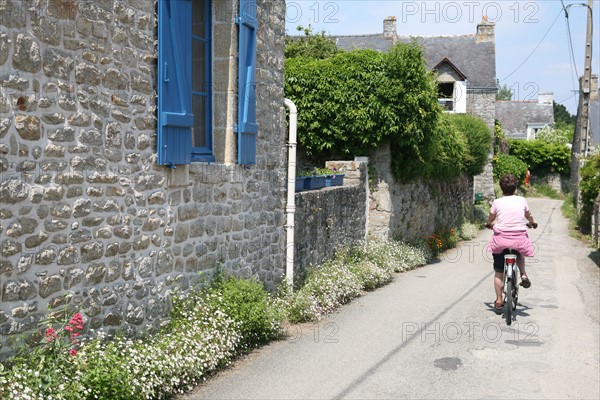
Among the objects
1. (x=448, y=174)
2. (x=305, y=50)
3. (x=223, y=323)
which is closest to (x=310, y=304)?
(x=223, y=323)

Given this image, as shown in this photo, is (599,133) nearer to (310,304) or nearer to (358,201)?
(358,201)

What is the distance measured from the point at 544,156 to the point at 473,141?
24.2 metres

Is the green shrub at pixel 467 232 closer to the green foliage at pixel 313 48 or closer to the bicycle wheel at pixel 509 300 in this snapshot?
the green foliage at pixel 313 48

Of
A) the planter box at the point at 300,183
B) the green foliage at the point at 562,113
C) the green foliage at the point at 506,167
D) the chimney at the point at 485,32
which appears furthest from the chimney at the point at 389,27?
the green foliage at the point at 562,113

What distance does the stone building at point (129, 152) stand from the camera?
4688 mm

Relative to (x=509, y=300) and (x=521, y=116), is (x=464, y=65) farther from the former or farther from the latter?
(x=521, y=116)

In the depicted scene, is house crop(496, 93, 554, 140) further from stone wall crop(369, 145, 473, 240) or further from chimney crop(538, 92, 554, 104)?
stone wall crop(369, 145, 473, 240)

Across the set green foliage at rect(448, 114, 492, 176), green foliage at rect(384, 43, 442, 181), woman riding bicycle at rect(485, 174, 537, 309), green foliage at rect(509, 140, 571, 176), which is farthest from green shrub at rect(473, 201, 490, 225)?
green foliage at rect(509, 140, 571, 176)

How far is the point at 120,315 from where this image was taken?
227 inches

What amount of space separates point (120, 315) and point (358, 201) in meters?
8.03

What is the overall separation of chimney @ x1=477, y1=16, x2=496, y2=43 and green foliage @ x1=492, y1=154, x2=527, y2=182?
568 centimetres

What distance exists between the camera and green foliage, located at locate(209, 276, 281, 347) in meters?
7.01

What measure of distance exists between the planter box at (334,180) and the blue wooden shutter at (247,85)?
4.18 m

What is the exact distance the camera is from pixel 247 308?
23.4 feet
